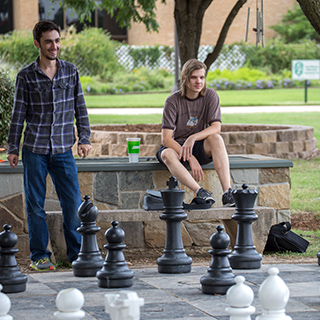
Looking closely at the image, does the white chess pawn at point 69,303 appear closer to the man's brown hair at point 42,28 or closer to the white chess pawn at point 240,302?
the white chess pawn at point 240,302

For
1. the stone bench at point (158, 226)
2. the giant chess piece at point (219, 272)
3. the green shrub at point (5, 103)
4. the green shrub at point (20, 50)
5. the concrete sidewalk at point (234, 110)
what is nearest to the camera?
the giant chess piece at point (219, 272)

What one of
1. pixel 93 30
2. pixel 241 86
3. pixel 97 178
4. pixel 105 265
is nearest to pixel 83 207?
pixel 105 265

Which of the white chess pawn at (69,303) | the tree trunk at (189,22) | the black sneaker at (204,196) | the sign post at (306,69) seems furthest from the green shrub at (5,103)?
the sign post at (306,69)

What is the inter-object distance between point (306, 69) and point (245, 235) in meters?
18.9

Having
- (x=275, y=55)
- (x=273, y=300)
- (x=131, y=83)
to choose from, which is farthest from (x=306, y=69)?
(x=273, y=300)

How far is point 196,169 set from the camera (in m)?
5.55

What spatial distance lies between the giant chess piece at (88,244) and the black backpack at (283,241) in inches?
64.9

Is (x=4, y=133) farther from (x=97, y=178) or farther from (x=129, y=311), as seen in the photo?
(x=129, y=311)

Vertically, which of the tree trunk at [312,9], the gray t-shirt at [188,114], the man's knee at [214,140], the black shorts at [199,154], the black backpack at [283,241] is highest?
the tree trunk at [312,9]

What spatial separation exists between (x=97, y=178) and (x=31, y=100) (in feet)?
3.62

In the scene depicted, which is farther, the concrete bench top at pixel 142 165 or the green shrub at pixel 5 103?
the green shrub at pixel 5 103

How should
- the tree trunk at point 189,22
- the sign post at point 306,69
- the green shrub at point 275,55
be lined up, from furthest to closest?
1. the green shrub at point 275,55
2. the sign post at point 306,69
3. the tree trunk at point 189,22

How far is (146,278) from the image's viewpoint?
4.26m

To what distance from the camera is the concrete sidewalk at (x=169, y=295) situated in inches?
133
